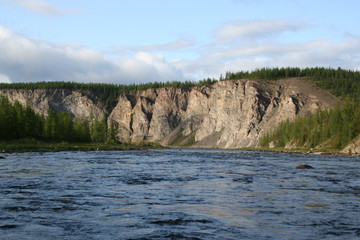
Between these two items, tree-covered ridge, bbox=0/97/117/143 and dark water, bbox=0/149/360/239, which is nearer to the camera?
dark water, bbox=0/149/360/239

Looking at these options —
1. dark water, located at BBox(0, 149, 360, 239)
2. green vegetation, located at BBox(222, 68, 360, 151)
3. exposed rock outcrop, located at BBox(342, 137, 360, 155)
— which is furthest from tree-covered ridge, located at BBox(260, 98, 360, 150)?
dark water, located at BBox(0, 149, 360, 239)

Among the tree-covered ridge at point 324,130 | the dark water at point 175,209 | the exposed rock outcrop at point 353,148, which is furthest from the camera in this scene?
the tree-covered ridge at point 324,130

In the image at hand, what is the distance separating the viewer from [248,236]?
51.0 feet

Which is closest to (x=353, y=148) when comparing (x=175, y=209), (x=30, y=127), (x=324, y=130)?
(x=324, y=130)

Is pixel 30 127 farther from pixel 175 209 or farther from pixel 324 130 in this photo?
pixel 175 209

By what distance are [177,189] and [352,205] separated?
36.9ft

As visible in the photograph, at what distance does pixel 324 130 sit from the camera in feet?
467

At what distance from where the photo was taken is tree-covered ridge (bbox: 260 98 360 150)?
122 m

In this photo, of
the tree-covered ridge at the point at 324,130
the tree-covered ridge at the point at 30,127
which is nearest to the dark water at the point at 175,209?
the tree-covered ridge at the point at 30,127

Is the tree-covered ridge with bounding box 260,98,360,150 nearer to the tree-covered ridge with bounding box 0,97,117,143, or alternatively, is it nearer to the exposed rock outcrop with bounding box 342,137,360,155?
the exposed rock outcrop with bounding box 342,137,360,155

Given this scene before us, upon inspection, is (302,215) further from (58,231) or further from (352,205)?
(58,231)

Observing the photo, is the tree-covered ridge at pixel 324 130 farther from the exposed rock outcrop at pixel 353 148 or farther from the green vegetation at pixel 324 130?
the exposed rock outcrop at pixel 353 148

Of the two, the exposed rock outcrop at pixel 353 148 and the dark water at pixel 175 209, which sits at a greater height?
the dark water at pixel 175 209

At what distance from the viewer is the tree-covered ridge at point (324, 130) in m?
122
